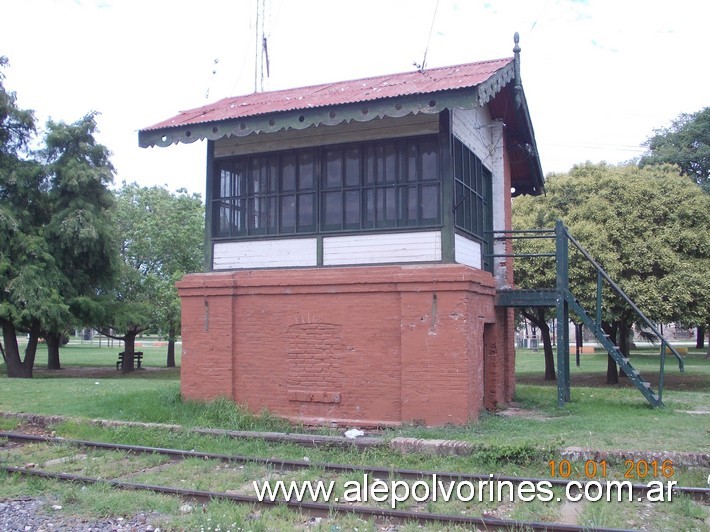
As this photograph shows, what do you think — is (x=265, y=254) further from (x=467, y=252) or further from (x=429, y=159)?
(x=467, y=252)

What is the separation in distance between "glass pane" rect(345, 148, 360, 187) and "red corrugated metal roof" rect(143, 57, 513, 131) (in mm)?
963

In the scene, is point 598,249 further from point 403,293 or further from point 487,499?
point 487,499

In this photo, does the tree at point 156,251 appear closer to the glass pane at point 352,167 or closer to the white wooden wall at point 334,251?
the white wooden wall at point 334,251

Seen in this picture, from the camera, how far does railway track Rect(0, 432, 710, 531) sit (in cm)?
639

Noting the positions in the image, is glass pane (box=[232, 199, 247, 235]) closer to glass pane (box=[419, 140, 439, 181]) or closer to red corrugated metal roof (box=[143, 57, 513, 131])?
red corrugated metal roof (box=[143, 57, 513, 131])

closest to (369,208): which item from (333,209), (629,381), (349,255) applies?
(333,209)

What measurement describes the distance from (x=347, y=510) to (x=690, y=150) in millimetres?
36803

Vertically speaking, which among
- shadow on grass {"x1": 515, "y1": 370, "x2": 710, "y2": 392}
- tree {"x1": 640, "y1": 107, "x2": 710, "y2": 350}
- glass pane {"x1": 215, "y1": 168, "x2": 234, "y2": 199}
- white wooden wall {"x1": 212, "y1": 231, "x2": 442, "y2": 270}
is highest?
tree {"x1": 640, "y1": 107, "x2": 710, "y2": 350}

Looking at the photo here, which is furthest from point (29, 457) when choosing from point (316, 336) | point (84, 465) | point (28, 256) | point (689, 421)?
point (28, 256)

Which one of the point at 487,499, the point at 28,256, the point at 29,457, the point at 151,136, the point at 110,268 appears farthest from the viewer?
the point at 110,268

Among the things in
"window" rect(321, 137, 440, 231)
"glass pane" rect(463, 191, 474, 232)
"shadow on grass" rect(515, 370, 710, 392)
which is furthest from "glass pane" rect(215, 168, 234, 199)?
"shadow on grass" rect(515, 370, 710, 392)

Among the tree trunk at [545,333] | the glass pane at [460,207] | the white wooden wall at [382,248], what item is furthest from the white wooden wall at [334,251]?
the tree trunk at [545,333]

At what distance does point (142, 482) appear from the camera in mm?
8023

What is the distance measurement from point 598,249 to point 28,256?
18.4 metres
